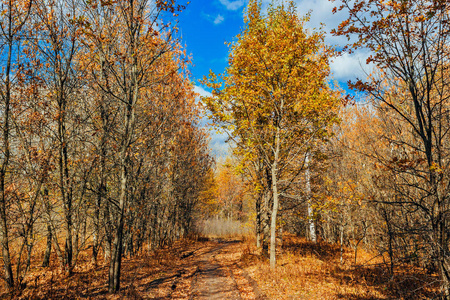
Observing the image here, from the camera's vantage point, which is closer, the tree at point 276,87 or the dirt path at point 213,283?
the dirt path at point 213,283

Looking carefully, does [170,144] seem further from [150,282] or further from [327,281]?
[327,281]

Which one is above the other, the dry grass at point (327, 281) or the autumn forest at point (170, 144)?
the autumn forest at point (170, 144)

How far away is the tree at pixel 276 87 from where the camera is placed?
1031cm

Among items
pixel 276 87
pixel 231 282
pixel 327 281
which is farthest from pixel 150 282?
pixel 276 87

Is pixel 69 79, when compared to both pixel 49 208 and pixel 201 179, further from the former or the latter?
pixel 201 179

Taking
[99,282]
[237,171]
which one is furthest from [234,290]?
[237,171]

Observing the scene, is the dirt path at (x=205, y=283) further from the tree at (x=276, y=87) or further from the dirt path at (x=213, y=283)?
the tree at (x=276, y=87)

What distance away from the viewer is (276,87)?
37.1 ft

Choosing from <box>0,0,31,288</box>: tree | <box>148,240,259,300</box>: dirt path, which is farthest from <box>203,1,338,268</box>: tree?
<box>0,0,31,288</box>: tree

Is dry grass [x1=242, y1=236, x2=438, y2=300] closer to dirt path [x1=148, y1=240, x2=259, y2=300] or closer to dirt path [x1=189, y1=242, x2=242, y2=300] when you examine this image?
Result: dirt path [x1=148, y1=240, x2=259, y2=300]

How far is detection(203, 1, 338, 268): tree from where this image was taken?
33.8 ft

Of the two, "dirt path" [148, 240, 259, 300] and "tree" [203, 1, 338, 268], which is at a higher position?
"tree" [203, 1, 338, 268]

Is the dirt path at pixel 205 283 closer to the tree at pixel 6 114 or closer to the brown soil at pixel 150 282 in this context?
A: the brown soil at pixel 150 282

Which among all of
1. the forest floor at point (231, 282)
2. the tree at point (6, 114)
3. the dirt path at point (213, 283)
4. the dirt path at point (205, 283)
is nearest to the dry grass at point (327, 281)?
the forest floor at point (231, 282)
